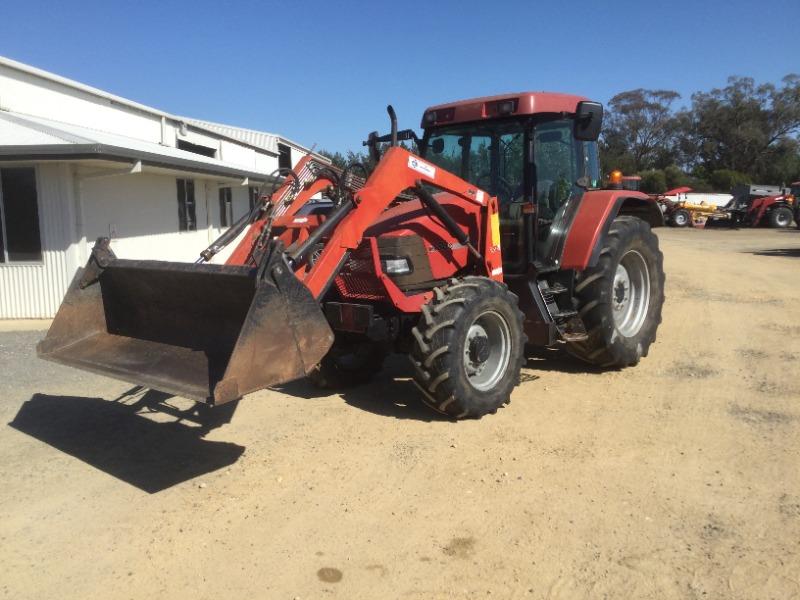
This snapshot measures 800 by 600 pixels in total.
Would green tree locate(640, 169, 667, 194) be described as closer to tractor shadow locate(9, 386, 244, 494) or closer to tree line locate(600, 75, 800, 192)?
tree line locate(600, 75, 800, 192)

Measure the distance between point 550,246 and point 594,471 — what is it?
8.25ft

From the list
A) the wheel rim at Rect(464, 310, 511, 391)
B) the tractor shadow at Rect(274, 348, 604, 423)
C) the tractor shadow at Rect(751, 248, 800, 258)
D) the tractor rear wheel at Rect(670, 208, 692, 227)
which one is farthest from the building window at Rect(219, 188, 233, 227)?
the tractor rear wheel at Rect(670, 208, 692, 227)

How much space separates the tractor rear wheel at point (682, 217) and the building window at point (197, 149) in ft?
76.1

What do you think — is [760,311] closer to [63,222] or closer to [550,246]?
[550,246]

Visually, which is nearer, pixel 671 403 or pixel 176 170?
pixel 671 403

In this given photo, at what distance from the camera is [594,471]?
13.8 ft

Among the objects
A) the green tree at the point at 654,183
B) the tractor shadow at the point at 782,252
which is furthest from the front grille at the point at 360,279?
the green tree at the point at 654,183

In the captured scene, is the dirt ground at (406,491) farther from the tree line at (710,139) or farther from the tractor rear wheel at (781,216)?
the tree line at (710,139)

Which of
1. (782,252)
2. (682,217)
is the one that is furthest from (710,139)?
(782,252)

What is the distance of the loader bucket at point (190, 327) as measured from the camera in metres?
3.75

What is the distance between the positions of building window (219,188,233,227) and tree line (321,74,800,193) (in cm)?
3288

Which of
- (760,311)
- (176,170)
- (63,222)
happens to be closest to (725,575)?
(760,311)

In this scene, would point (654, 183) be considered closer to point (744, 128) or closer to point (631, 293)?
point (744, 128)

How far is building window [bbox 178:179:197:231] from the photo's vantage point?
14.6 m
